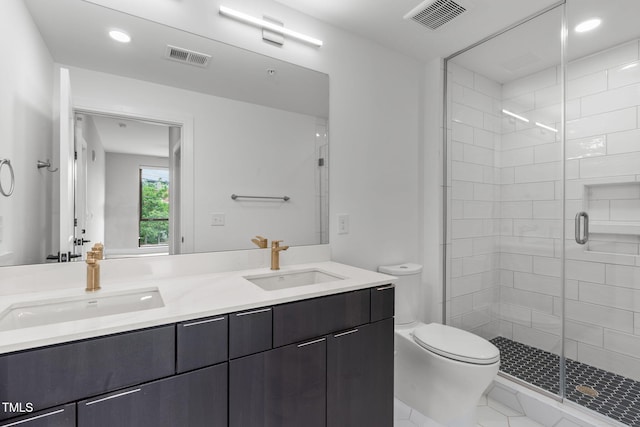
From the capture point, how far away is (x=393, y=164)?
233cm

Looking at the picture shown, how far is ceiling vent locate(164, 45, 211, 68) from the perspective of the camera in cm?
153

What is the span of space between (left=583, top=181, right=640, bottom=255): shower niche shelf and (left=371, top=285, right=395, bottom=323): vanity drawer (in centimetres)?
173

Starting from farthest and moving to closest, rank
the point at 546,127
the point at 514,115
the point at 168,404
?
the point at 514,115 → the point at 546,127 → the point at 168,404

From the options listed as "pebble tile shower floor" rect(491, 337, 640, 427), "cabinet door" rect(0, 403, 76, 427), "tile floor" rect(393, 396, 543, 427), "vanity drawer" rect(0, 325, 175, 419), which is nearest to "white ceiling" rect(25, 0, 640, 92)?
"vanity drawer" rect(0, 325, 175, 419)

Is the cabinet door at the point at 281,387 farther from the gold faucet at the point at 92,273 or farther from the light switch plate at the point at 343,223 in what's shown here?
the light switch plate at the point at 343,223

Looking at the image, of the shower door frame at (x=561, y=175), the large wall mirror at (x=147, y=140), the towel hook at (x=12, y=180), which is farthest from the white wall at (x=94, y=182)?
the shower door frame at (x=561, y=175)

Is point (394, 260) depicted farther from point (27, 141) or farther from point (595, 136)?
point (27, 141)

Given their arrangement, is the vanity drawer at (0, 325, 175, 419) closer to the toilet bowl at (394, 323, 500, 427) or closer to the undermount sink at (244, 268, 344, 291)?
the undermount sink at (244, 268, 344, 291)

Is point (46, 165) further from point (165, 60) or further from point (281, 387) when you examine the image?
point (281, 387)

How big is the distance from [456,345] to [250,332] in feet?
3.76

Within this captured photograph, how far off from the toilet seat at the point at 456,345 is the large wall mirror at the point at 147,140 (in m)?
0.81

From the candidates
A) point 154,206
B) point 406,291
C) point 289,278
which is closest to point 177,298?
point 154,206

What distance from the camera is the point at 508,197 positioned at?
2.46 meters

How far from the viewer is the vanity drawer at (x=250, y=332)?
1079mm
